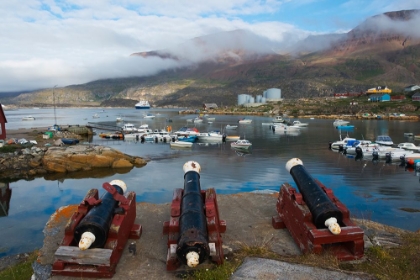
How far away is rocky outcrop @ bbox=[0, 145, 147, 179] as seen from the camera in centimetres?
2583

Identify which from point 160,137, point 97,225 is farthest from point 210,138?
point 97,225

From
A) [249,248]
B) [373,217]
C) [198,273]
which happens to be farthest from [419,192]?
[198,273]

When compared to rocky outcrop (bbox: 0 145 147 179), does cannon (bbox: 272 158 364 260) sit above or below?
above

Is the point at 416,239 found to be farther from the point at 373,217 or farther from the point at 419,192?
the point at 419,192

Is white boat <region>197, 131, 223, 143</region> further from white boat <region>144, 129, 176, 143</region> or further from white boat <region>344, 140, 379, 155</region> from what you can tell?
white boat <region>344, 140, 379, 155</region>

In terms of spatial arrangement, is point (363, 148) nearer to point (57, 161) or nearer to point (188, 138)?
point (188, 138)

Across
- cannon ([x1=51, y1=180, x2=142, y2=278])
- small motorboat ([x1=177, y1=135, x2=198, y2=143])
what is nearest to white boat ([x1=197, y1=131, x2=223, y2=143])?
small motorboat ([x1=177, y1=135, x2=198, y2=143])

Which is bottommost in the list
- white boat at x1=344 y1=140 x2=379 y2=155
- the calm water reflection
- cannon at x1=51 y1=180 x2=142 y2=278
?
the calm water reflection

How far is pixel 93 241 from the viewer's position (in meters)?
5.11

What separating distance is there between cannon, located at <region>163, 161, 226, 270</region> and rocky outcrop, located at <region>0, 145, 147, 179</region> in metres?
21.9

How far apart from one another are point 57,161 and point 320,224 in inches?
981

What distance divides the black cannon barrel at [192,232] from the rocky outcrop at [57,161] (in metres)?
22.2

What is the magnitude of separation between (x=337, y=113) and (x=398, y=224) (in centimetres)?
10560

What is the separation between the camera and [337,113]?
11162 cm
